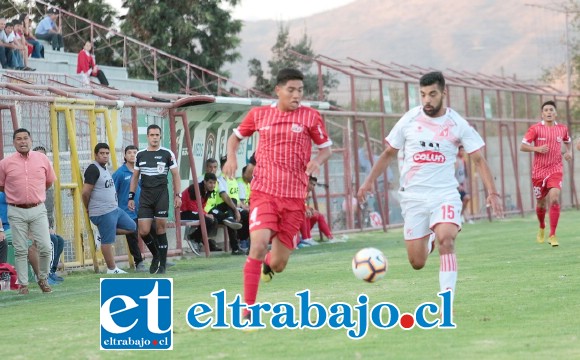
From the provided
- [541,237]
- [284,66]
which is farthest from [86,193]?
[284,66]

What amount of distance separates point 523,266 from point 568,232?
29.6 ft

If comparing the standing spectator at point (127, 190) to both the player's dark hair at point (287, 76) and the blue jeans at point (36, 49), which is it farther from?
the blue jeans at point (36, 49)

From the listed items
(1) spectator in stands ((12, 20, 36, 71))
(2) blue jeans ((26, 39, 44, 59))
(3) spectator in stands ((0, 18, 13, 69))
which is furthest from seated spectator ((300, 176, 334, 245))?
(2) blue jeans ((26, 39, 44, 59))

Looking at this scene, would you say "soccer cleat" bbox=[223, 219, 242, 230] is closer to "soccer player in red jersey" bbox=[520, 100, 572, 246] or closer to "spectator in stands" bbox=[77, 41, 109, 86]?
"soccer player in red jersey" bbox=[520, 100, 572, 246]

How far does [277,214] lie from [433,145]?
155 cm

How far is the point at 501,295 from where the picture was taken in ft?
42.9

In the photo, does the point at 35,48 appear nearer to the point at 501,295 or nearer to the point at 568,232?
the point at 568,232

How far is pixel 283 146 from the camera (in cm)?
1175

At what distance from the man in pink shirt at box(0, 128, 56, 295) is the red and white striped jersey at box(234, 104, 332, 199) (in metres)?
4.80

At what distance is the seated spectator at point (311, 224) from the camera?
2479 centimetres

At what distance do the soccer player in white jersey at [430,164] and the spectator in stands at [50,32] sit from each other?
74.1ft

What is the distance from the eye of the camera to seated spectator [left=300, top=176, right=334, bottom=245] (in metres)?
24.8

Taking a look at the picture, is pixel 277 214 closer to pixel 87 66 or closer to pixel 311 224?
pixel 311 224

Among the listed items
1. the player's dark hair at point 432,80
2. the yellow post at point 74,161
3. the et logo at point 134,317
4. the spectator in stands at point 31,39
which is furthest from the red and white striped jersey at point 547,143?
the spectator in stands at point 31,39
